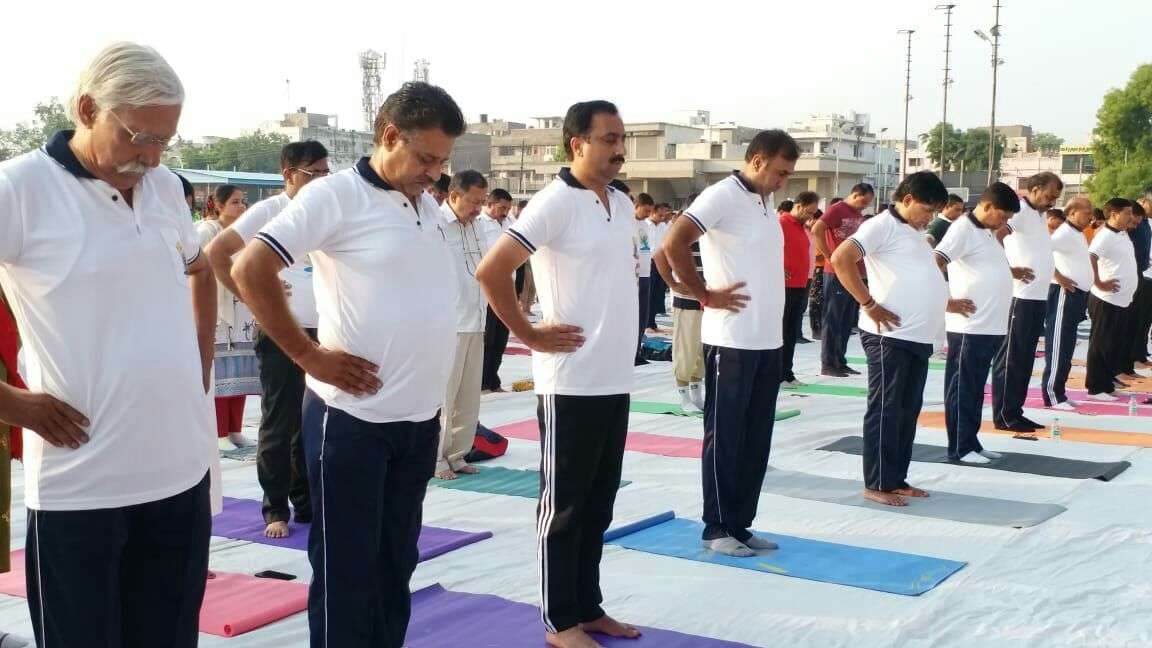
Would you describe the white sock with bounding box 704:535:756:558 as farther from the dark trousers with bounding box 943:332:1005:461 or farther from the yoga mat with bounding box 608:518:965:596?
the dark trousers with bounding box 943:332:1005:461

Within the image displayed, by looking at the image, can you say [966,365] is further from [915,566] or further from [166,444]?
[166,444]

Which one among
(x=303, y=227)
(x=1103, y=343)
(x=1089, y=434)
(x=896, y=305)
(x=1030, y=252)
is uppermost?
(x=303, y=227)

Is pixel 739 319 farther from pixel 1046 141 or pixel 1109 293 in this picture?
pixel 1046 141

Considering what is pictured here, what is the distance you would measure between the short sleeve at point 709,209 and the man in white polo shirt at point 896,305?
1141 millimetres

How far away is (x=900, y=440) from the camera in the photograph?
584 centimetres

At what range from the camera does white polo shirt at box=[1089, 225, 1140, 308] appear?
9.70 m

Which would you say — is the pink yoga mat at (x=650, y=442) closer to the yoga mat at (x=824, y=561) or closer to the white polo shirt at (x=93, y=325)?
the yoga mat at (x=824, y=561)

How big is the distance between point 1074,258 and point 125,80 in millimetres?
8715

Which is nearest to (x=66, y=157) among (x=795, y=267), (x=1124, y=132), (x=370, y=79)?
(x=795, y=267)

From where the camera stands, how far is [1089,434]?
791 centimetres

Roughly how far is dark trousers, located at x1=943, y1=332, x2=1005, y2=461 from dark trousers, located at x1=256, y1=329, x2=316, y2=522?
13.2 feet

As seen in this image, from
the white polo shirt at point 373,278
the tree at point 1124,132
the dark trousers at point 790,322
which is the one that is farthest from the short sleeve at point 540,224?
the tree at point 1124,132

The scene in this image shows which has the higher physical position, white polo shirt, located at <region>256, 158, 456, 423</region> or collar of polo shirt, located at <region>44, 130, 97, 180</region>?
collar of polo shirt, located at <region>44, 130, 97, 180</region>

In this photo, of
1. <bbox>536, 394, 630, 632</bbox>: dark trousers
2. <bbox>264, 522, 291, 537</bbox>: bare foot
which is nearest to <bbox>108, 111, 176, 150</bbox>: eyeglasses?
<bbox>536, 394, 630, 632</bbox>: dark trousers
